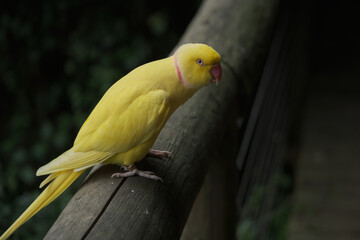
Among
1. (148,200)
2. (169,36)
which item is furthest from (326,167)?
(148,200)

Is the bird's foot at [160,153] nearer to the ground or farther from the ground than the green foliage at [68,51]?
farther from the ground

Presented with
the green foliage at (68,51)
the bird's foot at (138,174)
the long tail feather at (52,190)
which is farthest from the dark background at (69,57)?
the bird's foot at (138,174)

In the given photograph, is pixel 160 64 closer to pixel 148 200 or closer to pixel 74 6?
pixel 148 200

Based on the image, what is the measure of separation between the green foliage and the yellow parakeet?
95.7 inches

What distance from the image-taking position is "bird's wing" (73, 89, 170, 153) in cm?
111

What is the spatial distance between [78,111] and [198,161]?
2.62 m

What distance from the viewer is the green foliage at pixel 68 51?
3.58 meters

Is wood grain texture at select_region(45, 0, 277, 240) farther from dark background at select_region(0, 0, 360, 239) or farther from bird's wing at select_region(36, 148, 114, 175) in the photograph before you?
dark background at select_region(0, 0, 360, 239)

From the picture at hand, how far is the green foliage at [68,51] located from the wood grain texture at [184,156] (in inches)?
70.9

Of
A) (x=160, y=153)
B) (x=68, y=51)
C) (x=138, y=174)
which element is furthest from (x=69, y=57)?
(x=138, y=174)

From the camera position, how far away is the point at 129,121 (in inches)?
43.8

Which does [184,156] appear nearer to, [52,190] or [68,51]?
[52,190]

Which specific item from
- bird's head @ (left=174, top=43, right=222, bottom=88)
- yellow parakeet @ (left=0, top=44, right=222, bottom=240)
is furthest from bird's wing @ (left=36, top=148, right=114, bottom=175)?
bird's head @ (left=174, top=43, right=222, bottom=88)

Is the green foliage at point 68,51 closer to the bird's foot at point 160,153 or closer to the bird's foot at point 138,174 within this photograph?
the bird's foot at point 160,153
